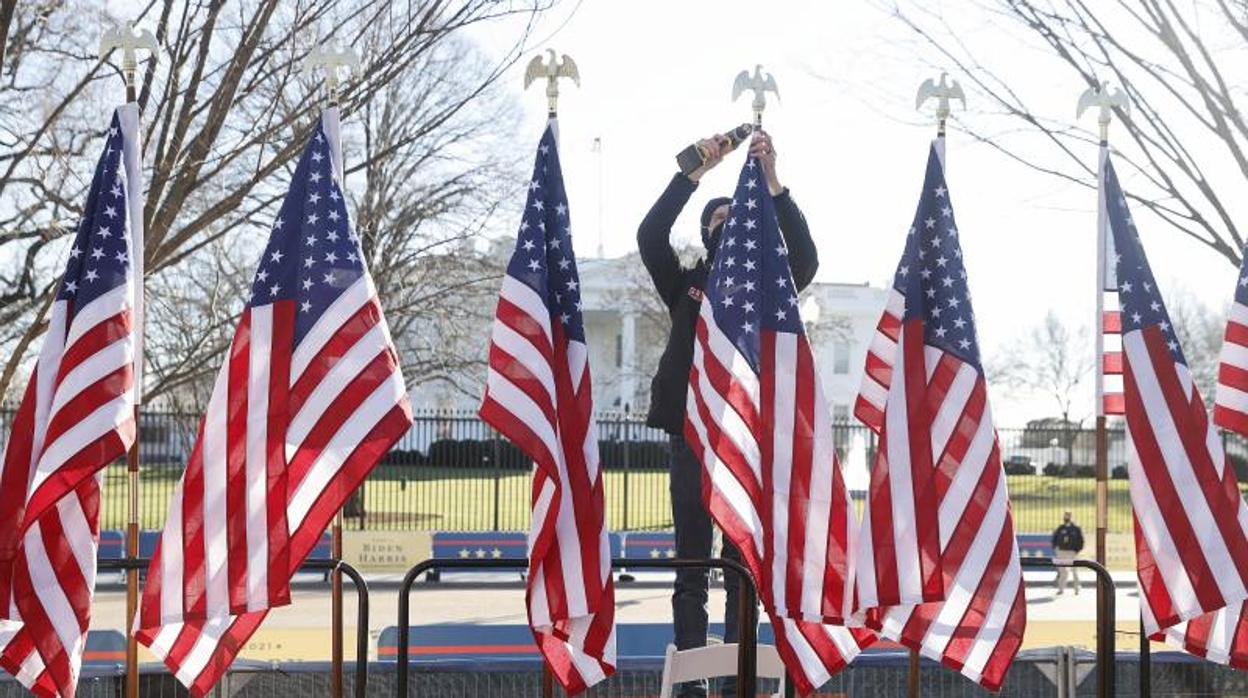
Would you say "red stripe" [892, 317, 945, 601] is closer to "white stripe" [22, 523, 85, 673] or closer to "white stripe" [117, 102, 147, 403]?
"white stripe" [117, 102, 147, 403]

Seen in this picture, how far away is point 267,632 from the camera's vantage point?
52.4 feet

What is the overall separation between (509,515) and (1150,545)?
26.0m

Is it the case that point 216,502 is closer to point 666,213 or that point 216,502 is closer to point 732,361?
point 732,361

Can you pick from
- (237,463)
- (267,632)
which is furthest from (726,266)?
(267,632)

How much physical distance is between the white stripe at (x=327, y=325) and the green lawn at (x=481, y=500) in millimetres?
21317

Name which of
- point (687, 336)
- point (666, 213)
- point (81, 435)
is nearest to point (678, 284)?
point (687, 336)

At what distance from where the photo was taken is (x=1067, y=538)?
→ 23.8 metres

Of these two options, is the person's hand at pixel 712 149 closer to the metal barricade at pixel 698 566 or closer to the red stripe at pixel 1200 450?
the metal barricade at pixel 698 566

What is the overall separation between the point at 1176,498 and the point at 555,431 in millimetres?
2634

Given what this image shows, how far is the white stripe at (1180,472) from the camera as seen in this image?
20.1 feet

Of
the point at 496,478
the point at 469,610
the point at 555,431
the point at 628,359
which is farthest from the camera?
the point at 628,359

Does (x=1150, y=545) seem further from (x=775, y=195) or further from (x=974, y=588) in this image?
(x=775, y=195)

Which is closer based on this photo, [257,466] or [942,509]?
[257,466]

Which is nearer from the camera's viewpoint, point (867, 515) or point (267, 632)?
point (867, 515)
